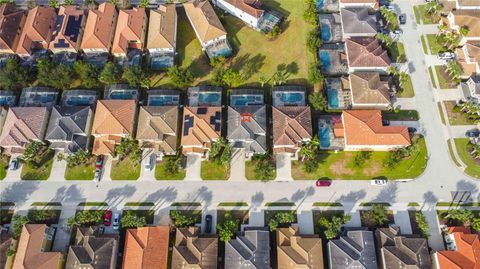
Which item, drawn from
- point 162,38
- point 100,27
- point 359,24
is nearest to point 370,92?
point 359,24

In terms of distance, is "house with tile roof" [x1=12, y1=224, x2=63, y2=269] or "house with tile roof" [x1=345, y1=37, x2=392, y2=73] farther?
"house with tile roof" [x1=345, y1=37, x2=392, y2=73]

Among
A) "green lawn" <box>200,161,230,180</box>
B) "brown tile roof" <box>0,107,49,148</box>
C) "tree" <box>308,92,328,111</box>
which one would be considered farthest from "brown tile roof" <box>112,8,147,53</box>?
"tree" <box>308,92,328,111</box>

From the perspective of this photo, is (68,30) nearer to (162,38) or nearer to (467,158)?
(162,38)

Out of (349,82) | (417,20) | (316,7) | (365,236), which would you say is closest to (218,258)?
(365,236)

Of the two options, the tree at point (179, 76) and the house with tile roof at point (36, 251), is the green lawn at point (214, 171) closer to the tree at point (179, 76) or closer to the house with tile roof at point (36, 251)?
the tree at point (179, 76)

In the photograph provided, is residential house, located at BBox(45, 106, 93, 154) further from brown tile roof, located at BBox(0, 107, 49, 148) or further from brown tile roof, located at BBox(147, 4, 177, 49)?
brown tile roof, located at BBox(147, 4, 177, 49)

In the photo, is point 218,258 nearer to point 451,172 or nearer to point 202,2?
point 451,172

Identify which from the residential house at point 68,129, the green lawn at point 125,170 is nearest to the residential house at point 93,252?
the green lawn at point 125,170
